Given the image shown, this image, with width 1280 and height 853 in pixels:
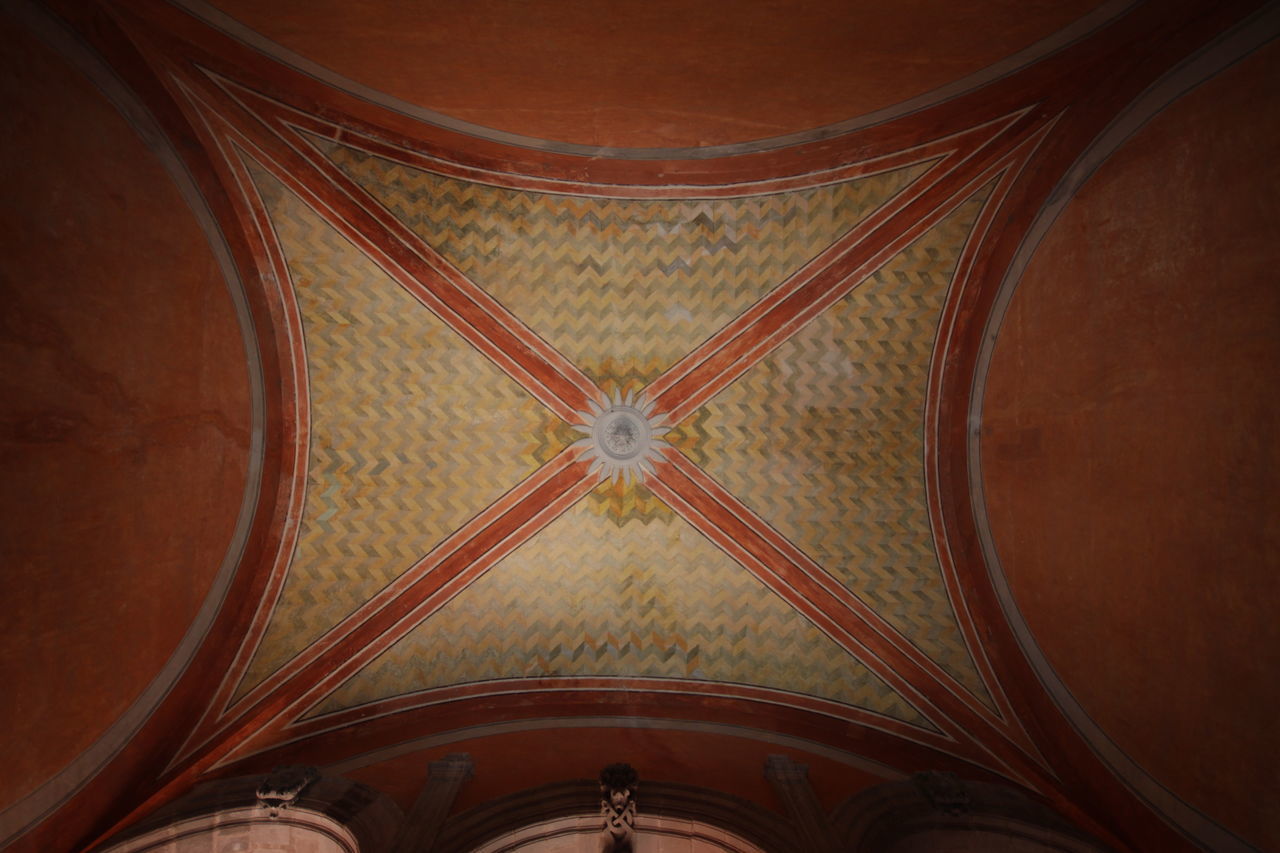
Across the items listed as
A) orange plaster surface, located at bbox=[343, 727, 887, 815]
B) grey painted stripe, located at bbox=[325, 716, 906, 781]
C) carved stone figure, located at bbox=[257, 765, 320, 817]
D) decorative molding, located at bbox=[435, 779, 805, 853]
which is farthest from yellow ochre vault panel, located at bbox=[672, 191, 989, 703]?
carved stone figure, located at bbox=[257, 765, 320, 817]

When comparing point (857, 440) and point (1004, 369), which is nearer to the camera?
point (1004, 369)

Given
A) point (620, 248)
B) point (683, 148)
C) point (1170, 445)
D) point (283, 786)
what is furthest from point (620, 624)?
point (1170, 445)

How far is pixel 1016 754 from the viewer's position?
18.7 ft

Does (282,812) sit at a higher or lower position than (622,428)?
lower

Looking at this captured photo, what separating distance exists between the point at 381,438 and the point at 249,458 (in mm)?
1222

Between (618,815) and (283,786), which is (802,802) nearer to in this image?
(618,815)

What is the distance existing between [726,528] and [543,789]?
3123mm

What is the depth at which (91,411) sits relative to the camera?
15.9 ft

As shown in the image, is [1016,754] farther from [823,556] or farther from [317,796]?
[317,796]

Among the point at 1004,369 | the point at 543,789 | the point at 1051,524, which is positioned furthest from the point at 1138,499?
the point at 543,789

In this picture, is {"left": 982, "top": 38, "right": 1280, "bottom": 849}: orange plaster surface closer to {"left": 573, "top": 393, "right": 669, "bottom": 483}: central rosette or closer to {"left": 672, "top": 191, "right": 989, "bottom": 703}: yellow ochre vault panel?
{"left": 672, "top": 191, "right": 989, "bottom": 703}: yellow ochre vault panel

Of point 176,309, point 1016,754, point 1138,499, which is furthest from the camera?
point 1016,754

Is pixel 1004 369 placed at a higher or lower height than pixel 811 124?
lower

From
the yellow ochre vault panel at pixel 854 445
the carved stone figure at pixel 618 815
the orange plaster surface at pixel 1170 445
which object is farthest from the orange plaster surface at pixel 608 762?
the orange plaster surface at pixel 1170 445
